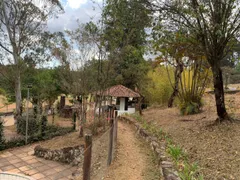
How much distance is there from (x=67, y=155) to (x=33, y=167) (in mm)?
920

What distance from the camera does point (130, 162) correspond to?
4.02 metres

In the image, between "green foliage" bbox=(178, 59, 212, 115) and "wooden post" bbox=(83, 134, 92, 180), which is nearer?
"wooden post" bbox=(83, 134, 92, 180)

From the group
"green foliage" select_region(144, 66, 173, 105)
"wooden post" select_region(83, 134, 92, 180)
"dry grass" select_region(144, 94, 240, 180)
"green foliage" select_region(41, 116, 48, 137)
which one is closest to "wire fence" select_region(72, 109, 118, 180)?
"wooden post" select_region(83, 134, 92, 180)

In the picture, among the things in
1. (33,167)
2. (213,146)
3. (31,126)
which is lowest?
(33,167)

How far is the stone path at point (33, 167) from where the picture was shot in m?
4.77

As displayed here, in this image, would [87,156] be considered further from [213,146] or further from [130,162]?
[213,146]

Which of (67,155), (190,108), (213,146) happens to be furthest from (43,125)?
(213,146)

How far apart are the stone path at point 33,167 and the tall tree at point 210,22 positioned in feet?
13.4

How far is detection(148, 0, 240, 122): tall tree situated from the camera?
4.12 meters

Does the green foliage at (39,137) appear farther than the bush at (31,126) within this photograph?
No

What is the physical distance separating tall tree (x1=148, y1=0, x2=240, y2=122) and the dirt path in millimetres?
2058

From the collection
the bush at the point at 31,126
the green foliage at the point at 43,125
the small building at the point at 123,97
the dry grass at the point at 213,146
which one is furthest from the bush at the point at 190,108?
the bush at the point at 31,126

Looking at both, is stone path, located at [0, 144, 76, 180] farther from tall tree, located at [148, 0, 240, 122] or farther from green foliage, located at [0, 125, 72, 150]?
tall tree, located at [148, 0, 240, 122]

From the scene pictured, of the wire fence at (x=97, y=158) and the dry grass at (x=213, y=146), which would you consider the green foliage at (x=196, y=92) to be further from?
the wire fence at (x=97, y=158)
